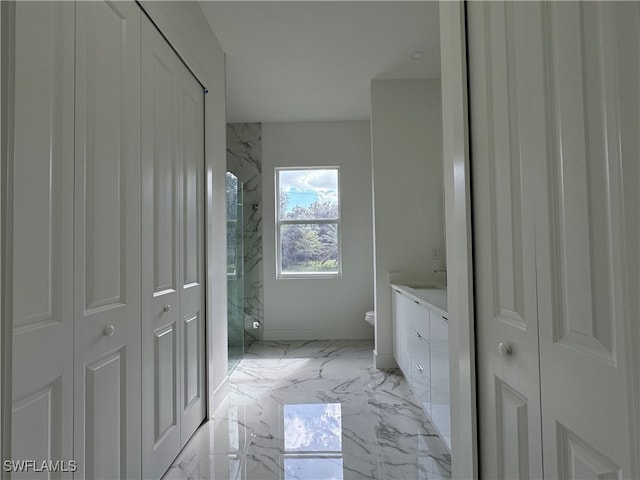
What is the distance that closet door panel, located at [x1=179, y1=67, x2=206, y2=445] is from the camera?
2014 millimetres

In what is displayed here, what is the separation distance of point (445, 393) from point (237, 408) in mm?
1510

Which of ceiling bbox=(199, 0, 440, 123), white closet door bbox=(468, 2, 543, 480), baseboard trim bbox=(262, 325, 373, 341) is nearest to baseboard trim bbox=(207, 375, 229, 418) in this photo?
baseboard trim bbox=(262, 325, 373, 341)

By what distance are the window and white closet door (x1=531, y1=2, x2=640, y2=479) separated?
3.77 meters

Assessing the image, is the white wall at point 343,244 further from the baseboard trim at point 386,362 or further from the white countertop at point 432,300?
the white countertop at point 432,300

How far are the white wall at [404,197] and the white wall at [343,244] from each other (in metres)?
1.11

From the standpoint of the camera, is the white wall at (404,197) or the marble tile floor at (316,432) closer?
the marble tile floor at (316,432)

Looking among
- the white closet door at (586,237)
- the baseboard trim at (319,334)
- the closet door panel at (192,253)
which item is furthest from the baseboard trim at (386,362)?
the white closet door at (586,237)

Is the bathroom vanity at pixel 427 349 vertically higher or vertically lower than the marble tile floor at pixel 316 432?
higher

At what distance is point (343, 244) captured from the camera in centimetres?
444

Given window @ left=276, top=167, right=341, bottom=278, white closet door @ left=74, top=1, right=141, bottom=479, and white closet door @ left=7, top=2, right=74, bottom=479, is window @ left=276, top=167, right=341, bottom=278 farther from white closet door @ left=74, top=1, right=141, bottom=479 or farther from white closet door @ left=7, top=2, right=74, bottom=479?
white closet door @ left=7, top=2, right=74, bottom=479

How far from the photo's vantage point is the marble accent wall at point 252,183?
4.41m

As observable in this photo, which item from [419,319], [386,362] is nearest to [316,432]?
[419,319]

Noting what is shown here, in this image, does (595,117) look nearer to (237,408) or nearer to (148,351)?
(148,351)

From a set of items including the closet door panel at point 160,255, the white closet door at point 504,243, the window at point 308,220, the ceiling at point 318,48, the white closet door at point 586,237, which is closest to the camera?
the white closet door at point 586,237
